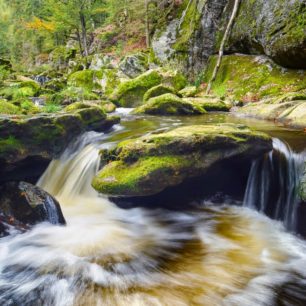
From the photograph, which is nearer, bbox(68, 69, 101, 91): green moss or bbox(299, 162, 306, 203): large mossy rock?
bbox(299, 162, 306, 203): large mossy rock

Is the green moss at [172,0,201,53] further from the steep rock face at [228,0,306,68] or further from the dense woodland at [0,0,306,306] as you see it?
the dense woodland at [0,0,306,306]

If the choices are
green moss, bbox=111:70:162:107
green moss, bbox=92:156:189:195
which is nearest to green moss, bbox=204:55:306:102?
green moss, bbox=111:70:162:107

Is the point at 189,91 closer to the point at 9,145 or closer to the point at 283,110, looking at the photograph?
the point at 283,110

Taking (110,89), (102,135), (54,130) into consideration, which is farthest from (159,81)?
(54,130)

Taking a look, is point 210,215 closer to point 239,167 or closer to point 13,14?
point 239,167

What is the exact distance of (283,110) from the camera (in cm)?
1016

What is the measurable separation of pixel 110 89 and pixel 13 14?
37.9 metres

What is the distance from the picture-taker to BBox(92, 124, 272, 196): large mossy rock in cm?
577

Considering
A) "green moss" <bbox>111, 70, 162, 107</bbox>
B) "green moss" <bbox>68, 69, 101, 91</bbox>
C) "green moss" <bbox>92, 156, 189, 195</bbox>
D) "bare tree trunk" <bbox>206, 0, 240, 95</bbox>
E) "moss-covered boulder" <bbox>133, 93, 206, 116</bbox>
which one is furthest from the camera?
"green moss" <bbox>68, 69, 101, 91</bbox>

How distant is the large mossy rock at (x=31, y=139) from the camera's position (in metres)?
6.63

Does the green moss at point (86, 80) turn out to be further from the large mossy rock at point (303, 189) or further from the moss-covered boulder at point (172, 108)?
the large mossy rock at point (303, 189)

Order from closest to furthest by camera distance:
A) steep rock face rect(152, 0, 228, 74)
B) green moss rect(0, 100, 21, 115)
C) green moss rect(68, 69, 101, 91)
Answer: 1. green moss rect(0, 100, 21, 115)
2. steep rock face rect(152, 0, 228, 74)
3. green moss rect(68, 69, 101, 91)

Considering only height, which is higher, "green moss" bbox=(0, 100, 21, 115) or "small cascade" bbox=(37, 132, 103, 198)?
"green moss" bbox=(0, 100, 21, 115)

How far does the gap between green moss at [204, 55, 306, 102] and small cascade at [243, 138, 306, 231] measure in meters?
6.89
